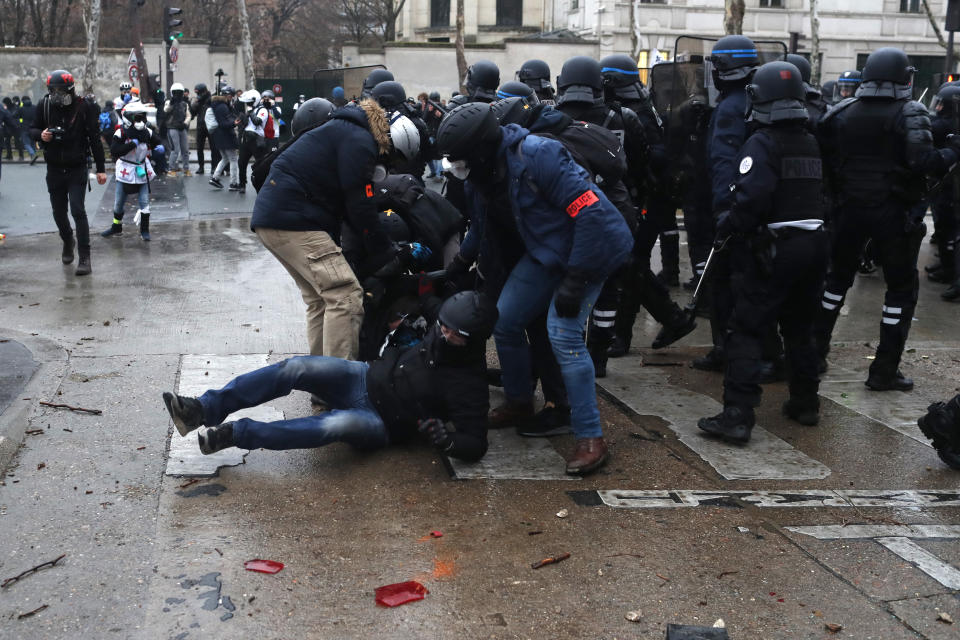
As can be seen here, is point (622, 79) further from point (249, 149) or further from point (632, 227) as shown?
point (249, 149)

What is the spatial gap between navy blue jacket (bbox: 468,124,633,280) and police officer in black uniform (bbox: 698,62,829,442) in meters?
0.98

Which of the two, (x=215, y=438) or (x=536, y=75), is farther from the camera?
(x=536, y=75)

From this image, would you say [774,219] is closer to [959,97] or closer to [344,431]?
[344,431]

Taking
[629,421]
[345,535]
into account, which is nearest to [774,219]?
[629,421]

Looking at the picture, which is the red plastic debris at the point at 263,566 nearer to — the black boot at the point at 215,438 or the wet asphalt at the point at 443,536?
the wet asphalt at the point at 443,536

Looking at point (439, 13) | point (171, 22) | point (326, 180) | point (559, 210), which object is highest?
point (439, 13)

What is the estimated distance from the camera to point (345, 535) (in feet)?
13.6

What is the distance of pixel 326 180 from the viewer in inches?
223

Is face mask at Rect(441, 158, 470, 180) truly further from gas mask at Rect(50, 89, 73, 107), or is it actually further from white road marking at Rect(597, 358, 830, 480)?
gas mask at Rect(50, 89, 73, 107)

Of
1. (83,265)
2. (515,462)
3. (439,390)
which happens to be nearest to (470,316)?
(439,390)

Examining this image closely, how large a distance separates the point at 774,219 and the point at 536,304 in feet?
4.72

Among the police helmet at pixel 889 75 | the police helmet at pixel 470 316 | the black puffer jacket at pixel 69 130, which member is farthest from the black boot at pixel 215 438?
the black puffer jacket at pixel 69 130

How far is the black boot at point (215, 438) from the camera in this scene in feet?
15.1

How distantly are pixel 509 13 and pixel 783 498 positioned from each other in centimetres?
4384
